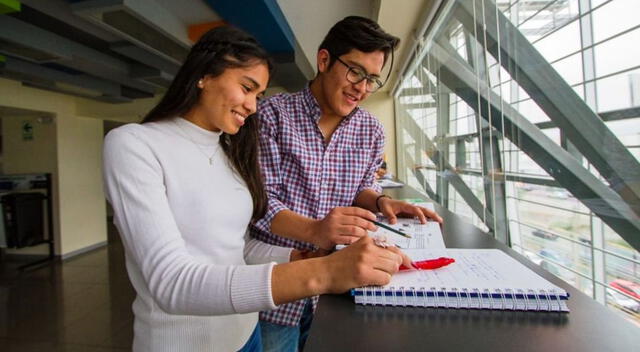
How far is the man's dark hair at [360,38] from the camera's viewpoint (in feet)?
2.94

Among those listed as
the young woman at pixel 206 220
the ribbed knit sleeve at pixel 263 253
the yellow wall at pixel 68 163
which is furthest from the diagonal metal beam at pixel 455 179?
the yellow wall at pixel 68 163

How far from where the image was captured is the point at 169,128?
0.76 m

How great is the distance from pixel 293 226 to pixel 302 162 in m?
0.22

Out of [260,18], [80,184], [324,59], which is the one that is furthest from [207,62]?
[80,184]

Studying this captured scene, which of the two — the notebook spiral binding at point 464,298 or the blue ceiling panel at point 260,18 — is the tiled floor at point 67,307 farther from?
the blue ceiling panel at point 260,18

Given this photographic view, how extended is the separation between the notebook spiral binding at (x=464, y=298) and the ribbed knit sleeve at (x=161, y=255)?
0.56 ft

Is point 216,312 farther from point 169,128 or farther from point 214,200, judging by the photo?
point 169,128

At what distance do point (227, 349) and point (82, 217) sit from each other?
5502mm

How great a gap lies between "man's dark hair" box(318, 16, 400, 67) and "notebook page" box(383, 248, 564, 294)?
586mm

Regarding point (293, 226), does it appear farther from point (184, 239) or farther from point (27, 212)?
point (27, 212)

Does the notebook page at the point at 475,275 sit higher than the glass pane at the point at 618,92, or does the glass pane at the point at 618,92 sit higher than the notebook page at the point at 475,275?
the glass pane at the point at 618,92

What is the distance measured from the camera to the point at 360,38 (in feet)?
2.94

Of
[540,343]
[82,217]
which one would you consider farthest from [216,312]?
[82,217]

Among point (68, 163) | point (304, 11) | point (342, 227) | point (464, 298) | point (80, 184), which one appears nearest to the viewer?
point (464, 298)
